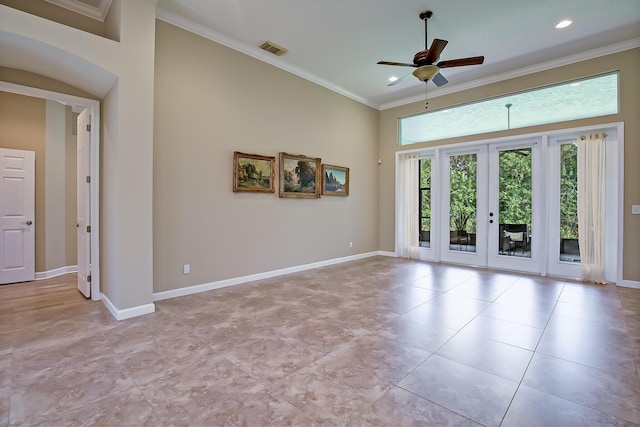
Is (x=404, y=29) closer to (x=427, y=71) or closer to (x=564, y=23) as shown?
(x=427, y=71)

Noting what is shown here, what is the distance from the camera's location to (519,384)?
2127mm

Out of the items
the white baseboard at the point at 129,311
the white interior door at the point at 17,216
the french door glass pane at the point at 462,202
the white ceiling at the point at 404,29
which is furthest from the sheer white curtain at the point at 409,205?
the white interior door at the point at 17,216

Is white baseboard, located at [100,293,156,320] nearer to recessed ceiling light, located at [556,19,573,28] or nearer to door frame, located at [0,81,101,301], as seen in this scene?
door frame, located at [0,81,101,301]

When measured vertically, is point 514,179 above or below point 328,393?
above

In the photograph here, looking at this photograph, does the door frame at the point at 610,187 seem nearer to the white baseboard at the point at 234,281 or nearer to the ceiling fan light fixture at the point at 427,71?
the white baseboard at the point at 234,281

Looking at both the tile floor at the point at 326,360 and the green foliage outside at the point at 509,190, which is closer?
the tile floor at the point at 326,360

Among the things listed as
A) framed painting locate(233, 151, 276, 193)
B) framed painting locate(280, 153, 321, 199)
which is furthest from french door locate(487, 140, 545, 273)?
framed painting locate(233, 151, 276, 193)

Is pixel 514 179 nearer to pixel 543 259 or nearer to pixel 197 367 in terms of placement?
pixel 543 259

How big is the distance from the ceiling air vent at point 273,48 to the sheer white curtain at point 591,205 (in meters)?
5.13

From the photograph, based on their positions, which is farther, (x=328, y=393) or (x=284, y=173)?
(x=284, y=173)

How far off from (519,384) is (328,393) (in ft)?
4.39

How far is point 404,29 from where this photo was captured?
4281 millimetres

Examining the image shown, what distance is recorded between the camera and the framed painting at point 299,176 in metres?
5.40

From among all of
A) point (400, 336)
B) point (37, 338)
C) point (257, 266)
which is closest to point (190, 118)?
point (257, 266)
